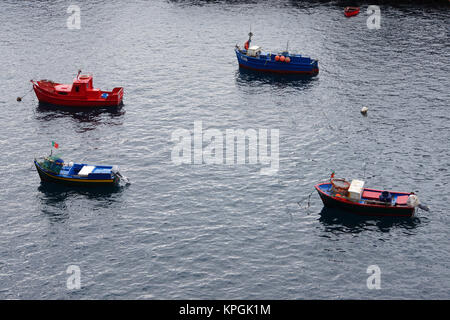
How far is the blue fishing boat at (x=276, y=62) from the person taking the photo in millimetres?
134375

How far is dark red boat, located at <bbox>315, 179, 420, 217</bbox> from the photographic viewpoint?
87625 millimetres

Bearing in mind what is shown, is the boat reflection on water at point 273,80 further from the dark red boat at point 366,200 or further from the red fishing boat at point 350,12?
the dark red boat at point 366,200

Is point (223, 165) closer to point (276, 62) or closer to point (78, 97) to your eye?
point (78, 97)

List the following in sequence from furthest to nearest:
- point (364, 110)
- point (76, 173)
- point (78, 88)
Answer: point (78, 88), point (364, 110), point (76, 173)

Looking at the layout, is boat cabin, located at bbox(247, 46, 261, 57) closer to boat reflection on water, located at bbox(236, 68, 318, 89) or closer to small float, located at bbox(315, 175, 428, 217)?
boat reflection on water, located at bbox(236, 68, 318, 89)

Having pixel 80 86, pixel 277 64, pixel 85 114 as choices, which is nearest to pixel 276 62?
pixel 277 64

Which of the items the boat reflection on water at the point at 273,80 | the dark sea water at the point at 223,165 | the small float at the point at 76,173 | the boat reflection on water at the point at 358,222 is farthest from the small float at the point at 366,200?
the boat reflection on water at the point at 273,80

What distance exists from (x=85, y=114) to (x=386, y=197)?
6071 centimetres

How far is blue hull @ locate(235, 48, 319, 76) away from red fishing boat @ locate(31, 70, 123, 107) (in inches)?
1205

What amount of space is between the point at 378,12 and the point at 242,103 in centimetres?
6351

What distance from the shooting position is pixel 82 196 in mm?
93938

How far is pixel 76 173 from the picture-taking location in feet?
316

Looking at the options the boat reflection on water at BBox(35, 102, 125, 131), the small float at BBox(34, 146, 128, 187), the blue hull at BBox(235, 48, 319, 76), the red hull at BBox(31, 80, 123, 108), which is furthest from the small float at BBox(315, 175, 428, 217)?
the red hull at BBox(31, 80, 123, 108)

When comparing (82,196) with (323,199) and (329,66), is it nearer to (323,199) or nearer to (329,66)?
(323,199)
